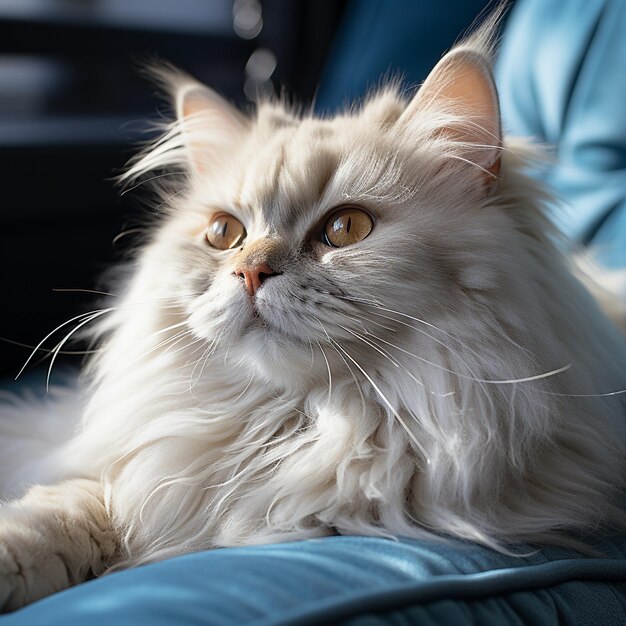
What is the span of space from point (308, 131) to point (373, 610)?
0.82 metres

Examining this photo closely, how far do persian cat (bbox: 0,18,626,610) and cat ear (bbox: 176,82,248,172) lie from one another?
0.22 metres

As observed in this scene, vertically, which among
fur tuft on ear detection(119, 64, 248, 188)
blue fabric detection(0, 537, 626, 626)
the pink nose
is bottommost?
blue fabric detection(0, 537, 626, 626)

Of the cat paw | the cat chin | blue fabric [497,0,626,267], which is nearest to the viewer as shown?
the cat paw

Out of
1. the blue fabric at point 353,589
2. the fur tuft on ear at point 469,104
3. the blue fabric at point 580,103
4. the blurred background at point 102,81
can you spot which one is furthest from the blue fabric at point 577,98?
the blue fabric at point 353,589

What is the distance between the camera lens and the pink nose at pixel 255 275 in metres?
1.08

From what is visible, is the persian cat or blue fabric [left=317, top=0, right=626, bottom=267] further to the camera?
blue fabric [left=317, top=0, right=626, bottom=267]

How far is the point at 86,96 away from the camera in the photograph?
2836 millimetres

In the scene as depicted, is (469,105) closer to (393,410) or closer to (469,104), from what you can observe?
(469,104)

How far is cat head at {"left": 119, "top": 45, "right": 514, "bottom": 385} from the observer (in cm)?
105

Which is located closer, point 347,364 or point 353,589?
point 353,589

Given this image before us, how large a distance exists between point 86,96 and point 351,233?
6.75 ft

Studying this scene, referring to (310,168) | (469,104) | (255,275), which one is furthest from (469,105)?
(255,275)

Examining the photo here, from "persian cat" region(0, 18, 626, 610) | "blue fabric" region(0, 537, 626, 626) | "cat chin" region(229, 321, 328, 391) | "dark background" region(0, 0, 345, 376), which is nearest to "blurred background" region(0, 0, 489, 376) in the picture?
→ "dark background" region(0, 0, 345, 376)

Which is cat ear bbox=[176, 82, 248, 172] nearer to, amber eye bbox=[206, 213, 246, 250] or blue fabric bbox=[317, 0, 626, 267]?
amber eye bbox=[206, 213, 246, 250]
